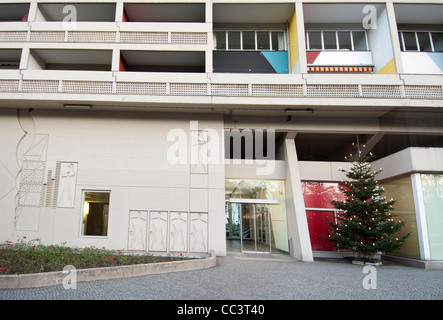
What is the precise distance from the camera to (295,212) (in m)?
12.1

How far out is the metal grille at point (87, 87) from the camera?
39.9 ft

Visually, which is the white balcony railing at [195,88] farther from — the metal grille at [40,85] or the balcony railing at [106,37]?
the balcony railing at [106,37]

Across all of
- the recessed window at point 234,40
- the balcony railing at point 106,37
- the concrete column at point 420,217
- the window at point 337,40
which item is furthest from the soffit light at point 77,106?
the concrete column at point 420,217

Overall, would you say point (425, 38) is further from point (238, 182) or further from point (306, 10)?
point (238, 182)

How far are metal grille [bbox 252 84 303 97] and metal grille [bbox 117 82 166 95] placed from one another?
4.11 metres

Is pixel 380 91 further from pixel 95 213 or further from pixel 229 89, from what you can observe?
pixel 95 213

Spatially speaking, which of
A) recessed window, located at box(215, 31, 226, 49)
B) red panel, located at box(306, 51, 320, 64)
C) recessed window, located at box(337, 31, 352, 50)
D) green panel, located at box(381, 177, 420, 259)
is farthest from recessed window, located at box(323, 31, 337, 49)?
green panel, located at box(381, 177, 420, 259)

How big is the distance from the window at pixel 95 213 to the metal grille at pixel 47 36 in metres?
7.26

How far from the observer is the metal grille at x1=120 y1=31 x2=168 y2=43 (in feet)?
42.5

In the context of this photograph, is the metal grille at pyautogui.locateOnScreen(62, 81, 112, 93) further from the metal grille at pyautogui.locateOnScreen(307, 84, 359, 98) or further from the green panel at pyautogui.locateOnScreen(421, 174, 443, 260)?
the green panel at pyautogui.locateOnScreen(421, 174, 443, 260)

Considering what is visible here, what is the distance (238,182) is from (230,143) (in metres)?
2.11

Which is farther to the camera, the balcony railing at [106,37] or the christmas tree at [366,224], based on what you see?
the balcony railing at [106,37]

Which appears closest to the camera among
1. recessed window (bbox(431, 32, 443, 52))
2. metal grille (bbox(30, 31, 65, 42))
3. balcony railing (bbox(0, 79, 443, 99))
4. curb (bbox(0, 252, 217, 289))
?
curb (bbox(0, 252, 217, 289))

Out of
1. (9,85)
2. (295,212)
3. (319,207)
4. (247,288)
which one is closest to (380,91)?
(319,207)
